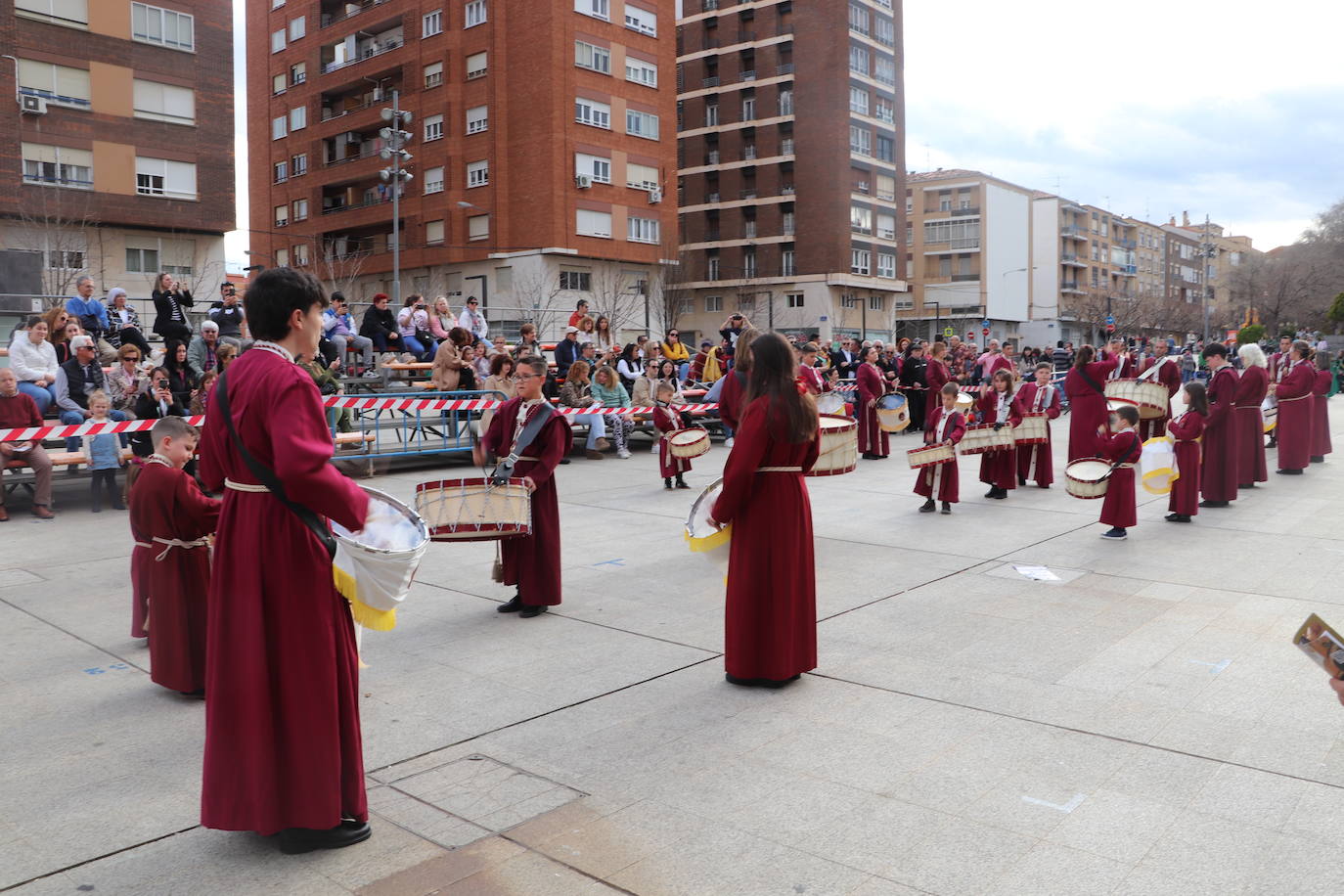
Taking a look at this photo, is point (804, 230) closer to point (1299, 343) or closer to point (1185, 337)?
point (1299, 343)

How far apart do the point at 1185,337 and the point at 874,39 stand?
2142 inches

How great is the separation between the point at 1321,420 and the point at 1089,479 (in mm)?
10401

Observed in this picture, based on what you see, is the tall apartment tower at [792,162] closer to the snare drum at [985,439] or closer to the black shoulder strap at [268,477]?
the snare drum at [985,439]

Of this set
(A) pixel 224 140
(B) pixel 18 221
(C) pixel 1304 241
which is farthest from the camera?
(C) pixel 1304 241

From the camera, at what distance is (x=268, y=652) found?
12.6 ft

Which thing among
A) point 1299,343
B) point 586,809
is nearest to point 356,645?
point 586,809

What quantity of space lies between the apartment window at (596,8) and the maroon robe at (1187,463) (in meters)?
40.9

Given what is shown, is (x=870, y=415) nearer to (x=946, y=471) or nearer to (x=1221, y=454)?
(x=946, y=471)

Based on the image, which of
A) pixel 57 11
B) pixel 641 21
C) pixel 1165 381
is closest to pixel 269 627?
pixel 1165 381

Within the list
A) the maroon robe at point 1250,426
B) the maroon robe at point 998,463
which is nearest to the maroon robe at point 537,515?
the maroon robe at point 998,463

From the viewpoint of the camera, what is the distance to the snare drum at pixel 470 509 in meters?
6.54

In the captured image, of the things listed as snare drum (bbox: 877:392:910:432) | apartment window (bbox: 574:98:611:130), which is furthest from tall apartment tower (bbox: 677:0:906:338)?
snare drum (bbox: 877:392:910:432)

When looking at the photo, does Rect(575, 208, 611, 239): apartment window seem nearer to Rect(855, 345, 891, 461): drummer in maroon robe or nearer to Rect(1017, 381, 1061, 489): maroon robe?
Rect(855, 345, 891, 461): drummer in maroon robe

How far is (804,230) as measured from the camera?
200 ft
